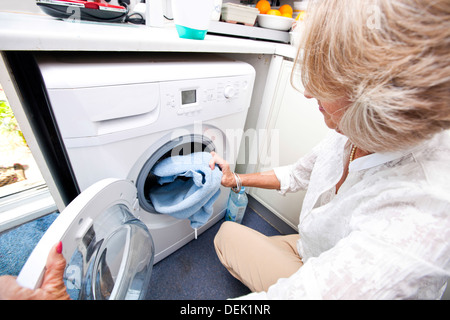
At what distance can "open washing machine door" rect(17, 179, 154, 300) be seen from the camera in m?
0.35

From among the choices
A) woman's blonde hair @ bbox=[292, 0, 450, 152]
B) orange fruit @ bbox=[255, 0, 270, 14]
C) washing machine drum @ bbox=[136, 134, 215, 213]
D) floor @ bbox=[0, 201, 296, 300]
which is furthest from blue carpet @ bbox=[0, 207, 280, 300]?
orange fruit @ bbox=[255, 0, 270, 14]

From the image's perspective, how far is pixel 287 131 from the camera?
1.02 metres

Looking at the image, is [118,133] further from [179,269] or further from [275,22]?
[275,22]

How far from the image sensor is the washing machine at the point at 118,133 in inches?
16.4

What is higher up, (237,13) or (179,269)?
(237,13)

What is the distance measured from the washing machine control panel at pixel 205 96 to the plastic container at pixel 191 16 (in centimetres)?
Result: 17

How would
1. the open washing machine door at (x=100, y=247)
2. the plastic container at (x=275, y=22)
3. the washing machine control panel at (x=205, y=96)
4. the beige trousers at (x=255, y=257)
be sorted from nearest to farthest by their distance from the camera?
the open washing machine door at (x=100, y=247)
the washing machine control panel at (x=205, y=96)
the beige trousers at (x=255, y=257)
the plastic container at (x=275, y=22)

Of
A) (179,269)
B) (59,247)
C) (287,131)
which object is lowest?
(179,269)

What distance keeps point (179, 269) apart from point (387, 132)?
1.10 m

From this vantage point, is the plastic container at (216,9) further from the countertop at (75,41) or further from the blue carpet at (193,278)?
the blue carpet at (193,278)

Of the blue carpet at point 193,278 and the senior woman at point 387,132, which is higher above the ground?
the senior woman at point 387,132

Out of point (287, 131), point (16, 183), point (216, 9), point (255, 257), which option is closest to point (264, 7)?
point (216, 9)

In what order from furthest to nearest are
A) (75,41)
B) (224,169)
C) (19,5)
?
(19,5), (224,169), (75,41)

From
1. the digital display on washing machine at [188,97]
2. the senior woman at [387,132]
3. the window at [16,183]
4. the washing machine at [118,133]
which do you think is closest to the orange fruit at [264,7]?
the washing machine at [118,133]
